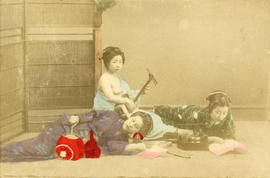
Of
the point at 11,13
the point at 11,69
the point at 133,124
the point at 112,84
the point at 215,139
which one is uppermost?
the point at 11,13

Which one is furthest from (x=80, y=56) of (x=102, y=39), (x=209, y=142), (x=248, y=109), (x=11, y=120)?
(x=248, y=109)

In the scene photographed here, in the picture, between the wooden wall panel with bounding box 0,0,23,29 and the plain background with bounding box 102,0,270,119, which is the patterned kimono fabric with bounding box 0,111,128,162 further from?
the wooden wall panel with bounding box 0,0,23,29

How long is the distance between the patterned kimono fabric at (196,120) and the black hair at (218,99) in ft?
0.22

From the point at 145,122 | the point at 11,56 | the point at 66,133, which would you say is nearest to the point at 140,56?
the point at 145,122

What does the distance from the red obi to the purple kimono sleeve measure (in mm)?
236

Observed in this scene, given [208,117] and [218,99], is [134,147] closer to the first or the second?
[208,117]

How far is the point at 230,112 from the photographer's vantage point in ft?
12.2

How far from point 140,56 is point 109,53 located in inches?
11.9

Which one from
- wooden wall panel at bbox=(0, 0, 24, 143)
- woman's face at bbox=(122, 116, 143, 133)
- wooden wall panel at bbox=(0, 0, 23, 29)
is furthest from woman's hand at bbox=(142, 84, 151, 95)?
wooden wall panel at bbox=(0, 0, 23, 29)

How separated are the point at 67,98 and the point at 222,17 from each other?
1.67 metres

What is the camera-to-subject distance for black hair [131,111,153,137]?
363cm

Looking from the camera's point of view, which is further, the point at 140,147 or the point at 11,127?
the point at 11,127

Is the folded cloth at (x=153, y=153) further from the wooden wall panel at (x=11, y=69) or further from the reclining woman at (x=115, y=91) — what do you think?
the wooden wall panel at (x=11, y=69)

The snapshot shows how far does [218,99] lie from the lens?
3.68 m
